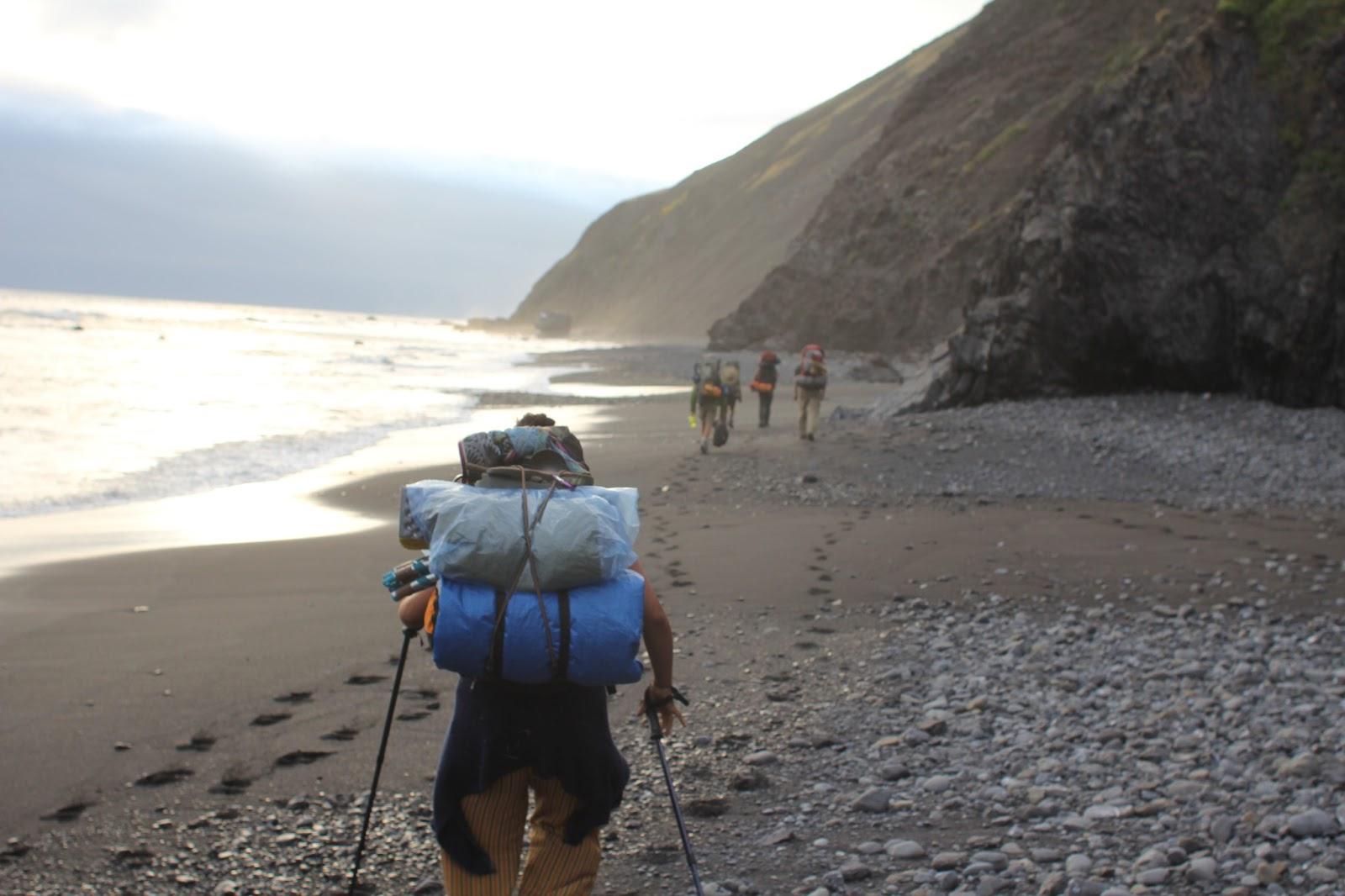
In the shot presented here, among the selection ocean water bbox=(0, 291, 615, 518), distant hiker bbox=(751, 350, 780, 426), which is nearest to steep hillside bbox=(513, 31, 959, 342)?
ocean water bbox=(0, 291, 615, 518)

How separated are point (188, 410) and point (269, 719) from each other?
2212cm

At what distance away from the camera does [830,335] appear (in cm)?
5197

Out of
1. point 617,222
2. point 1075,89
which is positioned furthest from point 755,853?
point 617,222

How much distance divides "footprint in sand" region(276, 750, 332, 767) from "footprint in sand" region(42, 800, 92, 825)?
2.73 feet

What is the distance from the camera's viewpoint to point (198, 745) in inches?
225

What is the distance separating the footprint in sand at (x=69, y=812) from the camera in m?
4.87

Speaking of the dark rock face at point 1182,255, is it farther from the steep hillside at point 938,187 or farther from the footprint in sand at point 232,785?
the steep hillside at point 938,187

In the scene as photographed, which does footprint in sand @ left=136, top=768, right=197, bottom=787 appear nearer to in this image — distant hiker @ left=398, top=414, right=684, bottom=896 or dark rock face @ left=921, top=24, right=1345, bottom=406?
distant hiker @ left=398, top=414, right=684, bottom=896

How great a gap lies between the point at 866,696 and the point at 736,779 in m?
1.41

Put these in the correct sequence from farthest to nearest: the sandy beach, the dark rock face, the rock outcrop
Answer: the rock outcrop → the dark rock face → the sandy beach

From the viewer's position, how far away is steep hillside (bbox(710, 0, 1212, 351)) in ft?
140

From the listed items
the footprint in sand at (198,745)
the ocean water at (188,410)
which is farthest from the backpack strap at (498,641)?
the ocean water at (188,410)

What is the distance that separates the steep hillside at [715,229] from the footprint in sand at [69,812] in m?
93.8

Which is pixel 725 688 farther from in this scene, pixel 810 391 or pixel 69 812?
pixel 810 391
